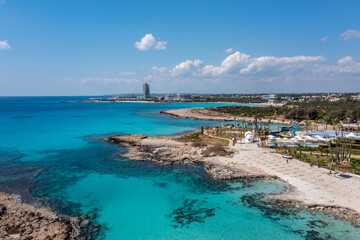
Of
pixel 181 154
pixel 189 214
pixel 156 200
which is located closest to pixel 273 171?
pixel 189 214

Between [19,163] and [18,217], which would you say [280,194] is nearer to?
[18,217]

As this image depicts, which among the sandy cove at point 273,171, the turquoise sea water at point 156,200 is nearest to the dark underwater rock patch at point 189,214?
the turquoise sea water at point 156,200

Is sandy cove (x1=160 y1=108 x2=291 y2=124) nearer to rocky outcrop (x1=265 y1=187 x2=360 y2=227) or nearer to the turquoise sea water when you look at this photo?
the turquoise sea water

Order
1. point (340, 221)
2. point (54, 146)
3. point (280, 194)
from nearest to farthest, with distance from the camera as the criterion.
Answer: point (340, 221) < point (280, 194) < point (54, 146)

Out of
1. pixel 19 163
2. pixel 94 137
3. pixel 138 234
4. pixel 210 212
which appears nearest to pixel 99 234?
pixel 138 234

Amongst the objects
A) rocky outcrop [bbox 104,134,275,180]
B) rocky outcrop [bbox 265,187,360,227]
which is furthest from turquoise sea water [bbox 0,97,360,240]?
rocky outcrop [bbox 104,134,275,180]

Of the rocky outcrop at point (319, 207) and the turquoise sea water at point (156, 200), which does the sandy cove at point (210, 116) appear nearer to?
the turquoise sea water at point (156, 200)
